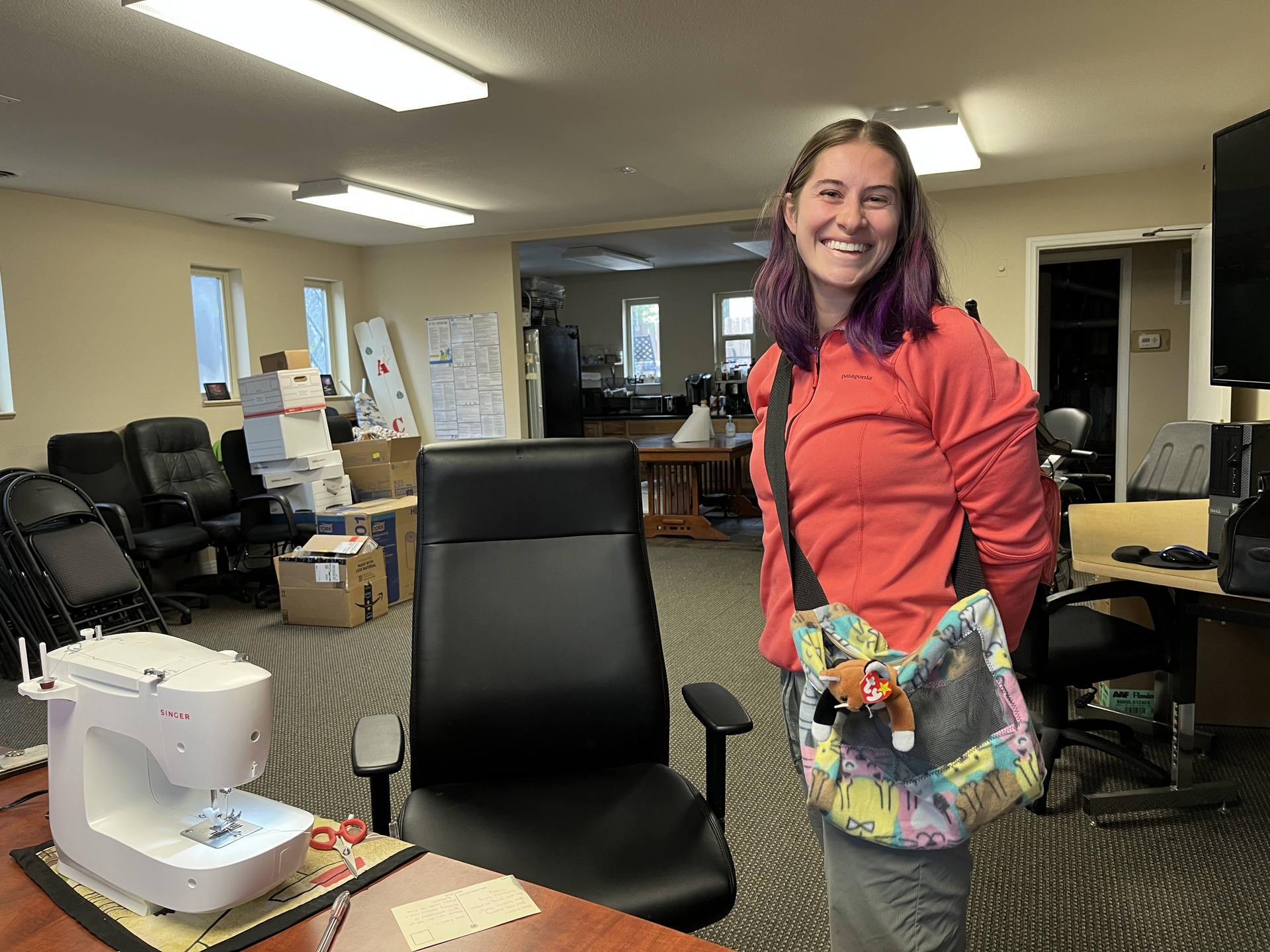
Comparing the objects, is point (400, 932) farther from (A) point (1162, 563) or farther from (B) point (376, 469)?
(B) point (376, 469)

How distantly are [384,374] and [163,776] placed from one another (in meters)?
7.29

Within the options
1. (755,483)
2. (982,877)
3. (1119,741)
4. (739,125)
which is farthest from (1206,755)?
(739,125)

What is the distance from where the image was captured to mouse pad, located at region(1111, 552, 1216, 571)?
2334 mm

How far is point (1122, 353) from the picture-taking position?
7.51 m

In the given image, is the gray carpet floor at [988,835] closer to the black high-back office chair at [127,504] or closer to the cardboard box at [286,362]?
the black high-back office chair at [127,504]

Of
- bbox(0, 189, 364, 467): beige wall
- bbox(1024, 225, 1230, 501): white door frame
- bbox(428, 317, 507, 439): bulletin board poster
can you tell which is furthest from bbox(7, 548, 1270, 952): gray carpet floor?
bbox(428, 317, 507, 439): bulletin board poster

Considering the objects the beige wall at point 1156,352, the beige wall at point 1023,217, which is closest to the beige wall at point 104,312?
the beige wall at point 1023,217

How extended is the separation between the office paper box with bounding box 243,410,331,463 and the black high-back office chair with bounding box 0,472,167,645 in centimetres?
103

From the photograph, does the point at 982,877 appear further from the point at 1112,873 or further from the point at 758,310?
the point at 758,310

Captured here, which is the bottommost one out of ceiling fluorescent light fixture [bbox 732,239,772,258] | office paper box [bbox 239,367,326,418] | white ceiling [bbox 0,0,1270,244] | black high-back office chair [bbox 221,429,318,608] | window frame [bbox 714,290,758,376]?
black high-back office chair [bbox 221,429,318,608]

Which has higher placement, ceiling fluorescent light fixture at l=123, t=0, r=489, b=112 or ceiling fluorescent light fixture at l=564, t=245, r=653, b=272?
ceiling fluorescent light fixture at l=564, t=245, r=653, b=272

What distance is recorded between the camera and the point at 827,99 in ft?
13.2

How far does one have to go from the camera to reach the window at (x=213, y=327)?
6.47 metres

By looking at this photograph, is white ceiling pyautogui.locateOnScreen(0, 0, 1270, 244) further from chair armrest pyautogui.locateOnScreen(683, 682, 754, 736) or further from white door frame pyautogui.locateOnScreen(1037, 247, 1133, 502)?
chair armrest pyautogui.locateOnScreen(683, 682, 754, 736)
